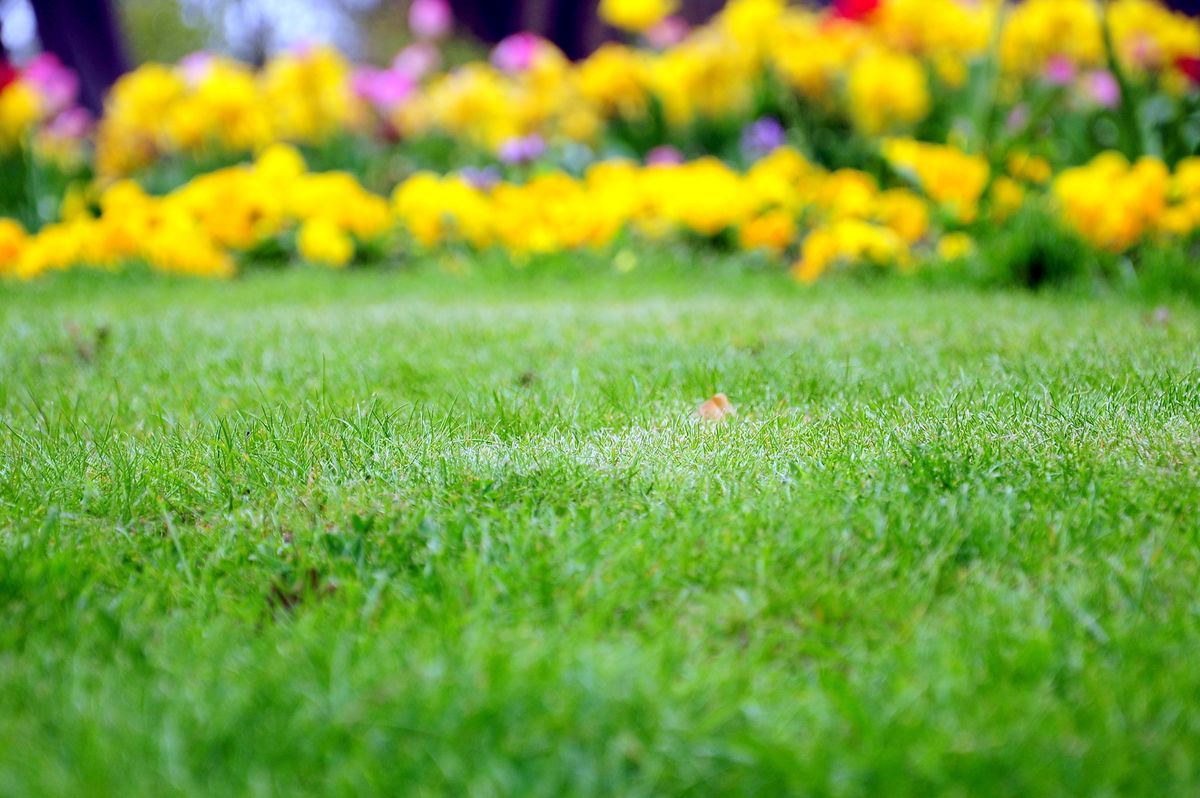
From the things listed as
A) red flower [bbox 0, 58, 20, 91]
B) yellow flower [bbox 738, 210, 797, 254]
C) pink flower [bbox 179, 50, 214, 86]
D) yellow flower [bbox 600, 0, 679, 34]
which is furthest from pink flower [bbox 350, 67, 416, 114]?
yellow flower [bbox 738, 210, 797, 254]

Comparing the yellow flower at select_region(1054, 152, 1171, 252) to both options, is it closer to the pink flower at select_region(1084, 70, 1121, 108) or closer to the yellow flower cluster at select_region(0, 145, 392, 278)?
the pink flower at select_region(1084, 70, 1121, 108)

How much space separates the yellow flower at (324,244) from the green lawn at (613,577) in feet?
6.97

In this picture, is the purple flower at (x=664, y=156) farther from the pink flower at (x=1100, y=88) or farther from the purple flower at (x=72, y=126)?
the purple flower at (x=72, y=126)

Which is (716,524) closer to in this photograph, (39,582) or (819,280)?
(39,582)

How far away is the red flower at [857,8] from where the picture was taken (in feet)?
16.4

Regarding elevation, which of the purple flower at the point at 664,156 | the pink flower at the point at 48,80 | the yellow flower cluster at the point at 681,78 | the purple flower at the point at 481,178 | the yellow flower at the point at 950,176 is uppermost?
the pink flower at the point at 48,80

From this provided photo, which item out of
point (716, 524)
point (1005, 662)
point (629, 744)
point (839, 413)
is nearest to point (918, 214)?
point (839, 413)

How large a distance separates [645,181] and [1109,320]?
2.24 metres

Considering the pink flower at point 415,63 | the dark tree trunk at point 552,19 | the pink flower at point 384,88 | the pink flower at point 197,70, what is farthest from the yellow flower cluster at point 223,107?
the dark tree trunk at point 552,19

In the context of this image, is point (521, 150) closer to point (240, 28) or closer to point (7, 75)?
point (7, 75)

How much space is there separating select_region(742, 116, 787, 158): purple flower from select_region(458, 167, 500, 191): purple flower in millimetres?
1313

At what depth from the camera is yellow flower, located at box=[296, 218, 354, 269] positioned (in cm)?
462

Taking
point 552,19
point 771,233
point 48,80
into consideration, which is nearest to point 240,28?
point 552,19

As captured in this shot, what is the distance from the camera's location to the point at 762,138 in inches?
209
